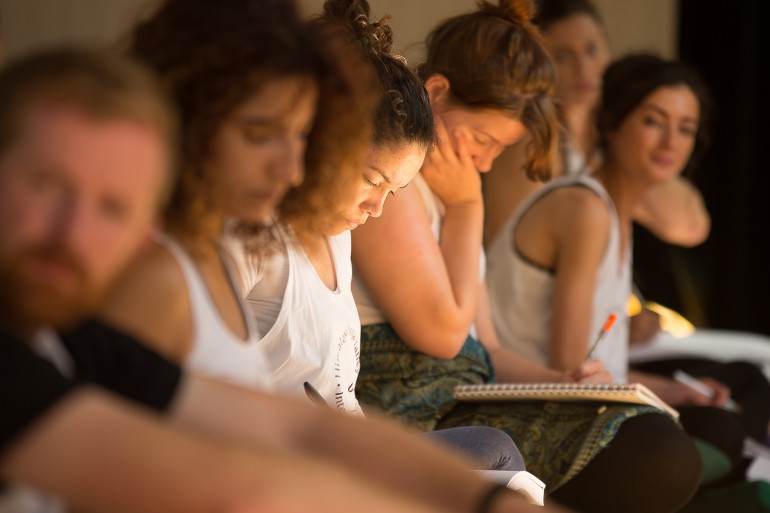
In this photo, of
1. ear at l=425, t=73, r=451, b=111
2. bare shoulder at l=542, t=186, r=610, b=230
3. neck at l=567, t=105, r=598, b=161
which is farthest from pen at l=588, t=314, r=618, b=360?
neck at l=567, t=105, r=598, b=161

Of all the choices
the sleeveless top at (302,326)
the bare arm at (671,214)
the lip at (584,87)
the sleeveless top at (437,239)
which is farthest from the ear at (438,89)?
the bare arm at (671,214)

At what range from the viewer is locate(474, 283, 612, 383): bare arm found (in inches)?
77.4

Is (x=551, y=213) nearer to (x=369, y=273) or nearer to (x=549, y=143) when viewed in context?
(x=549, y=143)

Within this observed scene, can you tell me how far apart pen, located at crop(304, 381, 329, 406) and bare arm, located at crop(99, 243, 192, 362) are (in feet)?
1.36

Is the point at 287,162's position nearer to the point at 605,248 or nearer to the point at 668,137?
the point at 605,248

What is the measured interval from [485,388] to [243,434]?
3.19 feet

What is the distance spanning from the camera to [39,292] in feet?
2.20

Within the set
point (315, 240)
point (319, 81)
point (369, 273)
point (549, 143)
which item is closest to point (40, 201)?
point (319, 81)

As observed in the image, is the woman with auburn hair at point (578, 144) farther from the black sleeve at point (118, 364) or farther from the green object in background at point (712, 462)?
the black sleeve at point (118, 364)

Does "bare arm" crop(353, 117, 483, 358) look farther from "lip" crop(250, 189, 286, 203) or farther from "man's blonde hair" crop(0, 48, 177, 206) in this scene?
"man's blonde hair" crop(0, 48, 177, 206)

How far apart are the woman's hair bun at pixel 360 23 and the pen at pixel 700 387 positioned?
127cm

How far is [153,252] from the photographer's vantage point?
2.69ft

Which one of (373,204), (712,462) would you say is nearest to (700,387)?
(712,462)

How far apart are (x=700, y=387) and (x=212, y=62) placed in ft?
6.31
